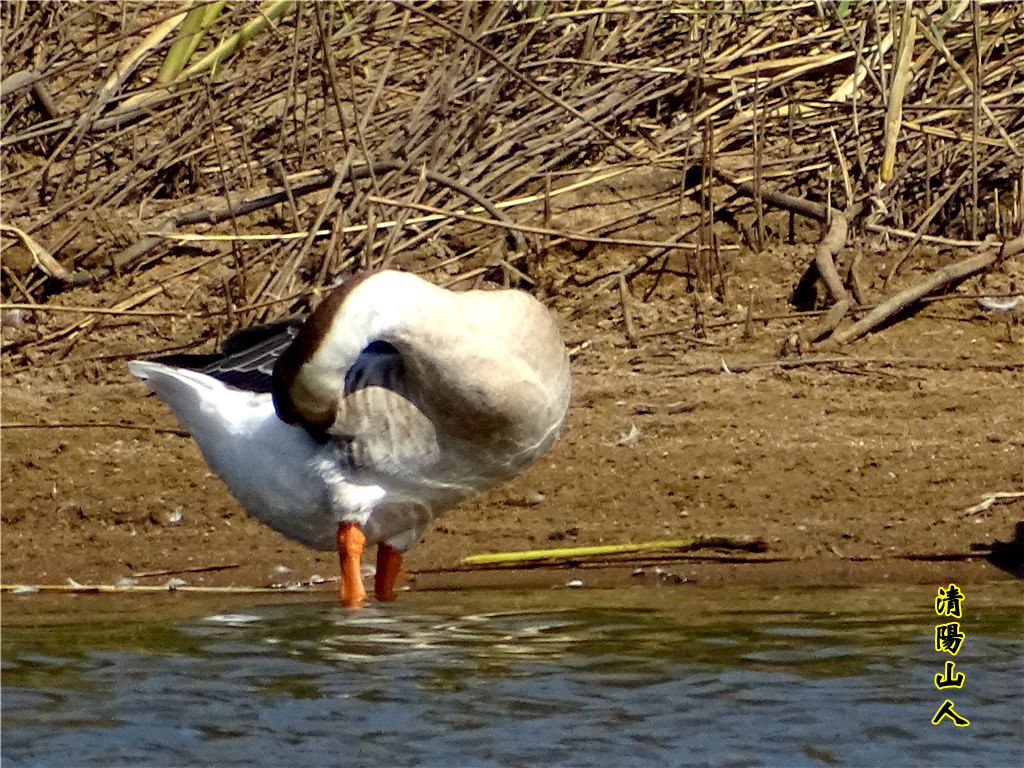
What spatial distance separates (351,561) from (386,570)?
279 mm

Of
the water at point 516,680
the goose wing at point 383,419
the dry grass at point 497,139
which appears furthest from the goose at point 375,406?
the dry grass at point 497,139

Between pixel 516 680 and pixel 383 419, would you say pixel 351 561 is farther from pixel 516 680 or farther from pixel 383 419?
pixel 516 680

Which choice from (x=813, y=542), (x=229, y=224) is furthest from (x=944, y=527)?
(x=229, y=224)

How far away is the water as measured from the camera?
14.1 ft

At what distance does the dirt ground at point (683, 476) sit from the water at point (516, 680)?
339 millimetres

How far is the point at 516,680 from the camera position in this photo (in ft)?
15.9

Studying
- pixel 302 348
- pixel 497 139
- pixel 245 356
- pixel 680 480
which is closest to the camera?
pixel 302 348

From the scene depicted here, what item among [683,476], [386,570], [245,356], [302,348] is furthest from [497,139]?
[302,348]

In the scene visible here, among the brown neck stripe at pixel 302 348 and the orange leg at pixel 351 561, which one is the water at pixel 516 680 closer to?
the orange leg at pixel 351 561

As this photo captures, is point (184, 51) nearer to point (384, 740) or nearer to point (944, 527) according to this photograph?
point (944, 527)

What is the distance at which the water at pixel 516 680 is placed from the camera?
14.1ft

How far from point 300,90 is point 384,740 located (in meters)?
5.53

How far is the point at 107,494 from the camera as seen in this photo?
6746 mm

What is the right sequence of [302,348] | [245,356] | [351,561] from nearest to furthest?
[302,348] → [351,561] → [245,356]
